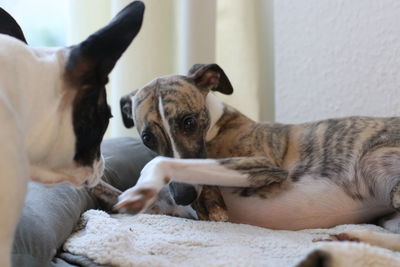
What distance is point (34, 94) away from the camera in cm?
119

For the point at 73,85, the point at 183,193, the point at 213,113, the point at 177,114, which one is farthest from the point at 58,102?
the point at 213,113

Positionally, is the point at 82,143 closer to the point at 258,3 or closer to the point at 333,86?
the point at 333,86

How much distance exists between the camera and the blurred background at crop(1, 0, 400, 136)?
280 cm

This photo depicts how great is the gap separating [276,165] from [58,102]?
1185 mm

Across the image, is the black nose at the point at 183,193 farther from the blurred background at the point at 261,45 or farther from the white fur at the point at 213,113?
the blurred background at the point at 261,45

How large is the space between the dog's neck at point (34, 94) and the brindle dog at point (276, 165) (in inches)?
29.5

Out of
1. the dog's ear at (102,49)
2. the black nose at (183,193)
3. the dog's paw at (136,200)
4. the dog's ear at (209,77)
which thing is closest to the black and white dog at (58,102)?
the dog's ear at (102,49)

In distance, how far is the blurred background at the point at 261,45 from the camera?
9.20 ft

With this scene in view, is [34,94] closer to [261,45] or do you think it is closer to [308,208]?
[308,208]

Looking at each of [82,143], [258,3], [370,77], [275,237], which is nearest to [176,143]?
[275,237]

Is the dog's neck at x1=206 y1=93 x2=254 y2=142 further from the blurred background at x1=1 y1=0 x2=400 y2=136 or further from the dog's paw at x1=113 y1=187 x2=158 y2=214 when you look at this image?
the dog's paw at x1=113 y1=187 x2=158 y2=214

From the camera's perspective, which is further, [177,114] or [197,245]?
[177,114]

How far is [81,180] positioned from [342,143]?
46.1 inches

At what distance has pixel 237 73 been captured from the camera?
3.44 meters
